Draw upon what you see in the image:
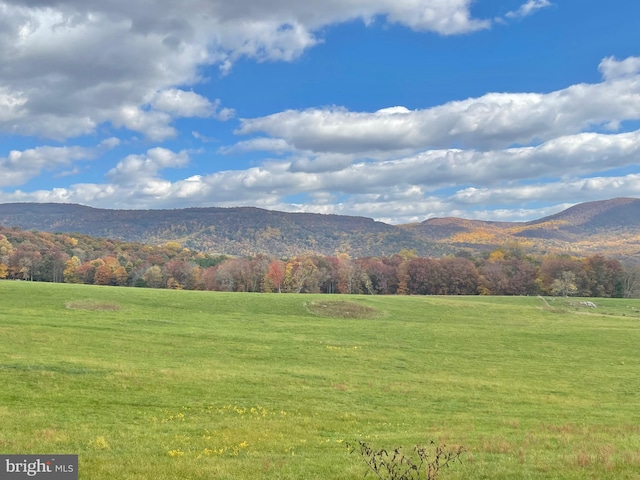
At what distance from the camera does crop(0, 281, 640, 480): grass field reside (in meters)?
14.7

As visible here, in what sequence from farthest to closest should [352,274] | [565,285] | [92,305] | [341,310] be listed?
[352,274], [565,285], [341,310], [92,305]

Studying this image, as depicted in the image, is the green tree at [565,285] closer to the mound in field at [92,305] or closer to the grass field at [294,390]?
the grass field at [294,390]

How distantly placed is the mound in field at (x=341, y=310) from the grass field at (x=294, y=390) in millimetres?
2288

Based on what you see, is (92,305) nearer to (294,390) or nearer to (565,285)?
(294,390)

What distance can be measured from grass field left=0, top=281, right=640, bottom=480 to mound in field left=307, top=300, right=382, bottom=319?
2288 mm

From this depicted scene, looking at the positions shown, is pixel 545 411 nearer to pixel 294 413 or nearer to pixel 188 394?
pixel 294 413

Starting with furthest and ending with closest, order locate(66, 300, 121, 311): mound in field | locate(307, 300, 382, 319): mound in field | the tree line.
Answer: the tree line, locate(307, 300, 382, 319): mound in field, locate(66, 300, 121, 311): mound in field

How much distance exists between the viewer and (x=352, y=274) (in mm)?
135500

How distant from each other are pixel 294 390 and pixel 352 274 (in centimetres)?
10872

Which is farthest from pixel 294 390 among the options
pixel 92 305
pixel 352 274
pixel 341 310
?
pixel 352 274

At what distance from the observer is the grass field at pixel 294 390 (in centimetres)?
1470

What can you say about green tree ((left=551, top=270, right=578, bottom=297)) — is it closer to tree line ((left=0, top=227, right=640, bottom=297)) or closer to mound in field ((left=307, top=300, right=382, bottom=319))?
tree line ((left=0, top=227, right=640, bottom=297))

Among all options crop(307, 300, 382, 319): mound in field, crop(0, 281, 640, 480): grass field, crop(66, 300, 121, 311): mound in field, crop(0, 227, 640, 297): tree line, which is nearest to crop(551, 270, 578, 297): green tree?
crop(0, 227, 640, 297): tree line

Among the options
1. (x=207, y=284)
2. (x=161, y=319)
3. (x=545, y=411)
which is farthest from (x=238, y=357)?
(x=207, y=284)
